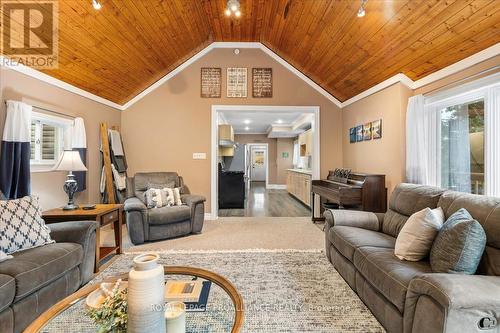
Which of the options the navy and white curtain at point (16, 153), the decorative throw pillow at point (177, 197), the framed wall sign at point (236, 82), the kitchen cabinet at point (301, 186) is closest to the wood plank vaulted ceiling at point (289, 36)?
the framed wall sign at point (236, 82)

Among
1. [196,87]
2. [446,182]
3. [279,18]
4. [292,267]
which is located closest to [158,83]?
[196,87]

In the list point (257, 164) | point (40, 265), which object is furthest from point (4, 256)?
point (257, 164)

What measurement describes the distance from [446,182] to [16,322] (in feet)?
13.8

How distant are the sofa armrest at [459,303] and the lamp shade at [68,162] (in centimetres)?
332

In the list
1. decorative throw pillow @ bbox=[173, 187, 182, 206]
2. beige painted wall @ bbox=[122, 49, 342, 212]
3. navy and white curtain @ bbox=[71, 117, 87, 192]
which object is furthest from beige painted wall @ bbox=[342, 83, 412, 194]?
navy and white curtain @ bbox=[71, 117, 87, 192]

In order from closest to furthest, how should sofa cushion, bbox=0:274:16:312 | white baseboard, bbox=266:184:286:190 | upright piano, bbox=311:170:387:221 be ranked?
sofa cushion, bbox=0:274:16:312
upright piano, bbox=311:170:387:221
white baseboard, bbox=266:184:286:190

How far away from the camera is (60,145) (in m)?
3.44

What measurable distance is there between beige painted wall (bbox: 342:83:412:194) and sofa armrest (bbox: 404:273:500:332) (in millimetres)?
2334

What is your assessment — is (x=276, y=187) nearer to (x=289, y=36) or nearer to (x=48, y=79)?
(x=289, y=36)

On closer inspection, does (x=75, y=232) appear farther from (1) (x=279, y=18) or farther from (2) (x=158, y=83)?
(1) (x=279, y=18)

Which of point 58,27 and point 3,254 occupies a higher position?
point 58,27

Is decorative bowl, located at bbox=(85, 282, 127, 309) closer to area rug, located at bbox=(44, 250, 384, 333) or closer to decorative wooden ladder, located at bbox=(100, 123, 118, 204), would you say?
area rug, located at bbox=(44, 250, 384, 333)

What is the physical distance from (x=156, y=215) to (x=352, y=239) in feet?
8.37

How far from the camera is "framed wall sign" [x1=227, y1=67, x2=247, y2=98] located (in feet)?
15.7
